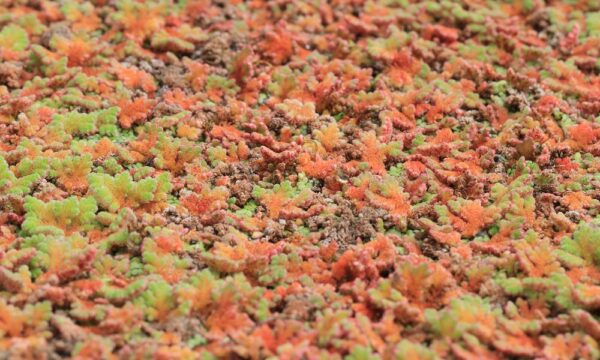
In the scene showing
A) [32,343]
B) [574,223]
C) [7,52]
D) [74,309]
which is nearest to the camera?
[32,343]

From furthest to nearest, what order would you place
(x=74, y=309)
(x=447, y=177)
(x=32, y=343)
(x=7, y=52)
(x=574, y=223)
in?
(x=7, y=52), (x=447, y=177), (x=574, y=223), (x=74, y=309), (x=32, y=343)

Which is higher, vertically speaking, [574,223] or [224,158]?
[574,223]

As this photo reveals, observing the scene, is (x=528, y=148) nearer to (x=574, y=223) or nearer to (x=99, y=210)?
(x=574, y=223)

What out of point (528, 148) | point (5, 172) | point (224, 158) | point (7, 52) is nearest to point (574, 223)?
point (528, 148)

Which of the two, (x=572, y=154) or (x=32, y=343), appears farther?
(x=572, y=154)

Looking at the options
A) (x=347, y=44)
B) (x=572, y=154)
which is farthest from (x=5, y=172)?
(x=572, y=154)

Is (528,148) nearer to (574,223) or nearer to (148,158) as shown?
(574,223)
